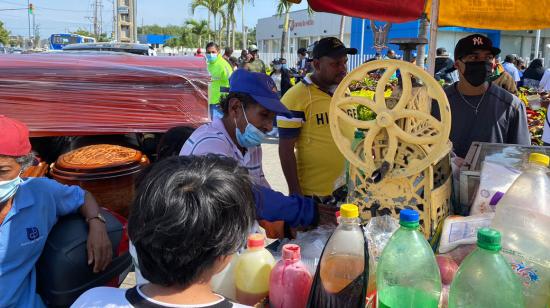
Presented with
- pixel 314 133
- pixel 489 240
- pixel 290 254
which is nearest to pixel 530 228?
pixel 489 240

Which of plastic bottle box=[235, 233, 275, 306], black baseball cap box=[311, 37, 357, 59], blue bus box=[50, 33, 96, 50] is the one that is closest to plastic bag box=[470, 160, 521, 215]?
plastic bottle box=[235, 233, 275, 306]

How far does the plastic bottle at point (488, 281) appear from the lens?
0.93m

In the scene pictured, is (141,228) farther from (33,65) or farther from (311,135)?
(33,65)

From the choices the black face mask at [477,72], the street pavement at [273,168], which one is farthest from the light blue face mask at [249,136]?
the street pavement at [273,168]

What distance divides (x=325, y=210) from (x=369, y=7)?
1518 mm

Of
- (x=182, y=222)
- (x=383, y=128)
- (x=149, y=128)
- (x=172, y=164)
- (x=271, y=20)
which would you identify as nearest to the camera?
(x=182, y=222)

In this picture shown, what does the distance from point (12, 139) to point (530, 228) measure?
1.91 meters

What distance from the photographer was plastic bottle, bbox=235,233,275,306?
128 cm

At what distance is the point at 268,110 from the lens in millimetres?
1979

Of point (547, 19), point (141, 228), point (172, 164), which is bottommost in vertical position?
point (141, 228)

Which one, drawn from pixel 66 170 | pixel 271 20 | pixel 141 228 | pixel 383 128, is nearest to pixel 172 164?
pixel 141 228

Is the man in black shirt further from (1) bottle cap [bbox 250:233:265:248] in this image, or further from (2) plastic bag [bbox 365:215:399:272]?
(1) bottle cap [bbox 250:233:265:248]

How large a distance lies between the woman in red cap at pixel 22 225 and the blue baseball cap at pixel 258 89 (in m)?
0.93

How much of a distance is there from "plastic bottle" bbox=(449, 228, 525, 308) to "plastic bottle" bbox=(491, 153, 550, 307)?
0.13m
